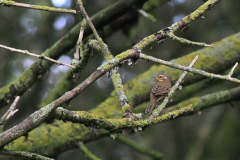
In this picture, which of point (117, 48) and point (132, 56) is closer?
point (132, 56)

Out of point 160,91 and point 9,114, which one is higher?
point 160,91

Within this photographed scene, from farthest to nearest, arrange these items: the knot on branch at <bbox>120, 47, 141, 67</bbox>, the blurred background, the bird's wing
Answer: the blurred background
the bird's wing
the knot on branch at <bbox>120, 47, 141, 67</bbox>

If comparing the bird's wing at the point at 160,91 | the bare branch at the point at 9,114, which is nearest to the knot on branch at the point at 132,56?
the bare branch at the point at 9,114

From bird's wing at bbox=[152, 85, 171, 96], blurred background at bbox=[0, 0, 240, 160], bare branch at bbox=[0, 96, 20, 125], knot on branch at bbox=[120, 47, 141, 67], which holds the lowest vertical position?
bare branch at bbox=[0, 96, 20, 125]

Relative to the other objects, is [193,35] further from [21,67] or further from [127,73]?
[21,67]

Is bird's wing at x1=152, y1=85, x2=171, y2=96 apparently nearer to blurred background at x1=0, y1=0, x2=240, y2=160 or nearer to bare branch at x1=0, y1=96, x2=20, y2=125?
bare branch at x1=0, y1=96, x2=20, y2=125

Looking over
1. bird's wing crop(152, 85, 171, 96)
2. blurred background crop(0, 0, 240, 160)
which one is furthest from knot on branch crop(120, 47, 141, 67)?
blurred background crop(0, 0, 240, 160)

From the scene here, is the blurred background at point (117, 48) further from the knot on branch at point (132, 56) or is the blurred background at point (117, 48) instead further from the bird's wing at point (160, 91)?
the knot on branch at point (132, 56)

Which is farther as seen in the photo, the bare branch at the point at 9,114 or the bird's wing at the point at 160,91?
the bird's wing at the point at 160,91

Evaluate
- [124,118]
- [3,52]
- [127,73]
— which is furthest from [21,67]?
[124,118]

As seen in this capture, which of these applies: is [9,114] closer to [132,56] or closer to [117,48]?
[132,56]

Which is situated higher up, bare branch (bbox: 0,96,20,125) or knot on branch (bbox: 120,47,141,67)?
knot on branch (bbox: 120,47,141,67)

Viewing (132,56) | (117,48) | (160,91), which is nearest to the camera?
(132,56)

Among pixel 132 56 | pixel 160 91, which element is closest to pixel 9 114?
pixel 132 56
